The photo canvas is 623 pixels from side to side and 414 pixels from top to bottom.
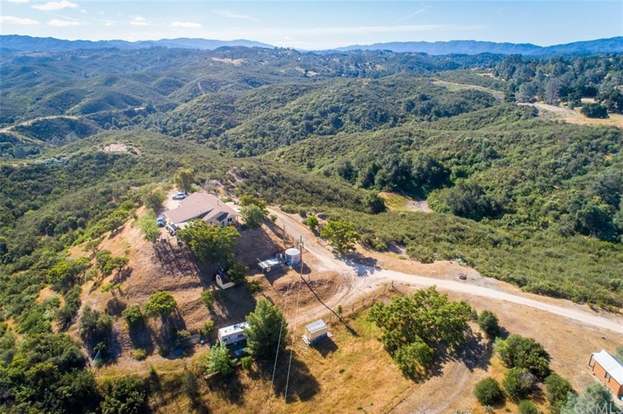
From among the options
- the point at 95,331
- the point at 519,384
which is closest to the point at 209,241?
the point at 95,331

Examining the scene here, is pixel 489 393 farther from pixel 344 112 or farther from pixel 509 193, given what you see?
pixel 344 112

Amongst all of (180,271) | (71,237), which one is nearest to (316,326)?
(180,271)

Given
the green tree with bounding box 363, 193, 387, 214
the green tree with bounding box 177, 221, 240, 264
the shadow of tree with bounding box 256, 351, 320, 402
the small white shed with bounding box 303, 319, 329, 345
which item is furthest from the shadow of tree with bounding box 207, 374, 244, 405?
the green tree with bounding box 363, 193, 387, 214

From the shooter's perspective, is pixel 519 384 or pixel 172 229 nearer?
pixel 519 384

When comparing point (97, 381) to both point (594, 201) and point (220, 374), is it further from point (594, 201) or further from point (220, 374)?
point (594, 201)

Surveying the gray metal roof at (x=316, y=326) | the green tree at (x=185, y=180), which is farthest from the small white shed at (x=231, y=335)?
the green tree at (x=185, y=180)

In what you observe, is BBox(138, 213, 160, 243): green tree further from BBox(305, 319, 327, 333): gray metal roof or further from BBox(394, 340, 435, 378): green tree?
BBox(394, 340, 435, 378): green tree

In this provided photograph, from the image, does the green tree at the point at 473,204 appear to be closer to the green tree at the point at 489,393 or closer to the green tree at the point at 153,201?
the green tree at the point at 489,393
